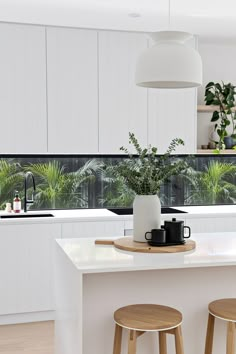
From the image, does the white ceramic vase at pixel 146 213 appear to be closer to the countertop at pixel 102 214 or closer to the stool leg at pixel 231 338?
the stool leg at pixel 231 338

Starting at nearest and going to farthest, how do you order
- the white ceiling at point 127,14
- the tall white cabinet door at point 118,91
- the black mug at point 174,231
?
the black mug at point 174,231 → the white ceiling at point 127,14 → the tall white cabinet door at point 118,91

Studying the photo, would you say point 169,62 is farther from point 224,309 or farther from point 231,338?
point 231,338

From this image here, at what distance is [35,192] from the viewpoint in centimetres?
530

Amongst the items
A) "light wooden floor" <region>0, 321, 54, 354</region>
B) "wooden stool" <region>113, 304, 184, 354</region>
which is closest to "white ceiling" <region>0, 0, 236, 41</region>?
"wooden stool" <region>113, 304, 184, 354</region>

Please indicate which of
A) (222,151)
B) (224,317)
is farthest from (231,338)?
(222,151)

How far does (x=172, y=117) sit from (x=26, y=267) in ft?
6.52

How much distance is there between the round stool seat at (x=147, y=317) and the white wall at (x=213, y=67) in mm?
3066

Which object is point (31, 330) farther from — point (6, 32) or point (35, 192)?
point (6, 32)

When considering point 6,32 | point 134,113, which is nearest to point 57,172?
point 134,113

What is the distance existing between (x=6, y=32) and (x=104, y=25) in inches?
34.2

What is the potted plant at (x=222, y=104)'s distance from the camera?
17.7 ft

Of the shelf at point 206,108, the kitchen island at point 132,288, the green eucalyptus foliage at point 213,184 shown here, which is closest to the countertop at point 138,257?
the kitchen island at point 132,288

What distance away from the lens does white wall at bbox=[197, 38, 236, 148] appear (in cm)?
559

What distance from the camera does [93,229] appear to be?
4699mm
